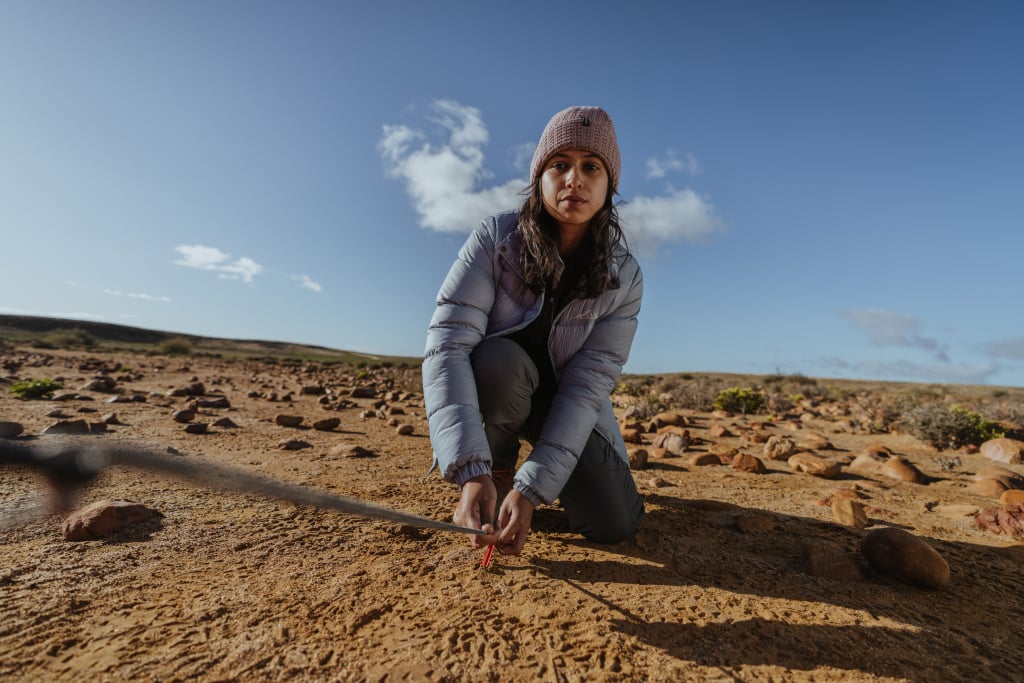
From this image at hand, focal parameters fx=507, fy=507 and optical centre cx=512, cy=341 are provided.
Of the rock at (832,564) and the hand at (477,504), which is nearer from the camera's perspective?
the hand at (477,504)

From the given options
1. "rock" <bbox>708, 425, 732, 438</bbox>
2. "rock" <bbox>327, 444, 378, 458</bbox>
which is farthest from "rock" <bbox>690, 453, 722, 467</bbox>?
"rock" <bbox>327, 444, 378, 458</bbox>

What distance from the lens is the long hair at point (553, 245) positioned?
7.57 feet

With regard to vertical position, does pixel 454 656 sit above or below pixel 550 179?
below

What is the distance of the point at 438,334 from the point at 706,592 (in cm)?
147

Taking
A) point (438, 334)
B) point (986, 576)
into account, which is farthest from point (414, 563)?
point (986, 576)

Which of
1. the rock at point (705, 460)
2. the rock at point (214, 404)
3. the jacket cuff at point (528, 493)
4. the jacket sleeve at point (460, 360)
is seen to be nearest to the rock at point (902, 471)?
the rock at point (705, 460)

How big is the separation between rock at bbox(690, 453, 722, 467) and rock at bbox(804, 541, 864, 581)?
79.2 inches

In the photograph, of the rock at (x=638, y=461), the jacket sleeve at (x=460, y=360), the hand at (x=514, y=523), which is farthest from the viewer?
the rock at (x=638, y=461)

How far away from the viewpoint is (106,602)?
5.21 feet

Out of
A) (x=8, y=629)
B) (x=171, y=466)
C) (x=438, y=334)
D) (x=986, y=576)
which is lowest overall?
(x=8, y=629)

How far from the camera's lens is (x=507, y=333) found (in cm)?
244

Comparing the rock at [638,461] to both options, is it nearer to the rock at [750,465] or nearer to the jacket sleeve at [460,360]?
the rock at [750,465]

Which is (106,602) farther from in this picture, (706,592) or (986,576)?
(986,576)

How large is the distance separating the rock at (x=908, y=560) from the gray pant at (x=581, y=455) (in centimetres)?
102
